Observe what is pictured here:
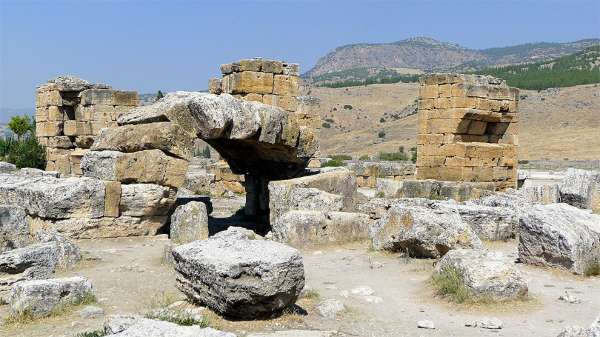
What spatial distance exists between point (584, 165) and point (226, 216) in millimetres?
24352

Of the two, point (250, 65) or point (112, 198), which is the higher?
point (250, 65)

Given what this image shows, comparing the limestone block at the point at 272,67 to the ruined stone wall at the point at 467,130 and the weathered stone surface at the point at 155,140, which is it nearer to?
the ruined stone wall at the point at 467,130

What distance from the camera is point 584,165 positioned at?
31781 millimetres

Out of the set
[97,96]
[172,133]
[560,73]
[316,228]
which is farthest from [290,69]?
[560,73]

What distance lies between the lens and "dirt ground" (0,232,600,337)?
222 inches

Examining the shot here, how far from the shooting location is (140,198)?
10.0 metres

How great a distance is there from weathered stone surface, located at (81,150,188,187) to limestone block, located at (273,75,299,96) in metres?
6.24

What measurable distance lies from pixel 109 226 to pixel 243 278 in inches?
199

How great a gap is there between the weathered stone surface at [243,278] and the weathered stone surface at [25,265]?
2.23 metres

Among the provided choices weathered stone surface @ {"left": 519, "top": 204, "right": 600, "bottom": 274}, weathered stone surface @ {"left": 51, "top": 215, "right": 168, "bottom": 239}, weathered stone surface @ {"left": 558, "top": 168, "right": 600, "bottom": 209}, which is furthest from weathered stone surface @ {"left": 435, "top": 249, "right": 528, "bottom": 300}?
weathered stone surface @ {"left": 558, "top": 168, "right": 600, "bottom": 209}

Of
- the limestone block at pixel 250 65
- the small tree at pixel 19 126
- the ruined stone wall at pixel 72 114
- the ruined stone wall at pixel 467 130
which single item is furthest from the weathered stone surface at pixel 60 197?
the small tree at pixel 19 126

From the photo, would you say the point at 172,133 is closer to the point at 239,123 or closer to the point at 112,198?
the point at 239,123

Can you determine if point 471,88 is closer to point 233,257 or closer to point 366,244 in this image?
point 366,244

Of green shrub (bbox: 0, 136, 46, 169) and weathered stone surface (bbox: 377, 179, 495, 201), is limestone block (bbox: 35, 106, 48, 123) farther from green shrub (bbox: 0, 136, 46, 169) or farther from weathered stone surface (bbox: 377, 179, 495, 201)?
weathered stone surface (bbox: 377, 179, 495, 201)
